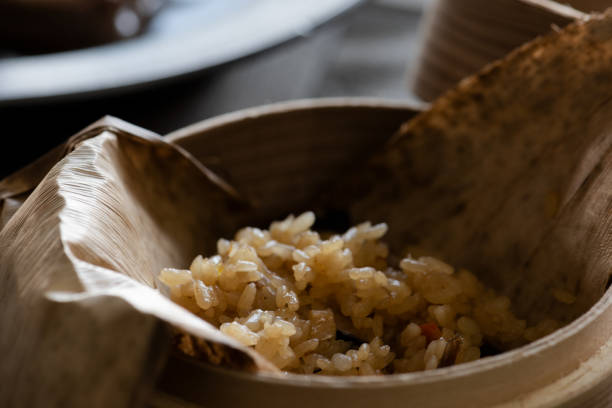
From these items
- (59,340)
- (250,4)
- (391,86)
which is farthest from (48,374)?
(391,86)

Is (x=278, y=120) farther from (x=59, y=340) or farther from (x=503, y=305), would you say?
(x=59, y=340)

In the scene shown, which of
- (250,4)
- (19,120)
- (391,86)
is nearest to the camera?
(19,120)

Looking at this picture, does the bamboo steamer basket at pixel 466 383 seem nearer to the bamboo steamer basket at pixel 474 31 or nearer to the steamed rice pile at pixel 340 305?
the steamed rice pile at pixel 340 305

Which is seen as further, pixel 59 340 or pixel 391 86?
pixel 391 86

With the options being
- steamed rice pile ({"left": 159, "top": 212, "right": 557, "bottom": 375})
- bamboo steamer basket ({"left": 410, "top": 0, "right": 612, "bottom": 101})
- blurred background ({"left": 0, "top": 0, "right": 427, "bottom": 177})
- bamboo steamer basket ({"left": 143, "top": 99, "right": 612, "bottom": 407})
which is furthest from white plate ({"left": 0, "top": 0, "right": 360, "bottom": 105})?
bamboo steamer basket ({"left": 143, "top": 99, "right": 612, "bottom": 407})

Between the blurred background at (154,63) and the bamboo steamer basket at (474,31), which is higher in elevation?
the bamboo steamer basket at (474,31)

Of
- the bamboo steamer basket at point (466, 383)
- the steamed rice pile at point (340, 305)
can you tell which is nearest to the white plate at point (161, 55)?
the steamed rice pile at point (340, 305)

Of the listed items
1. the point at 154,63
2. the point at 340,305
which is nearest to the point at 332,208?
the point at 340,305
